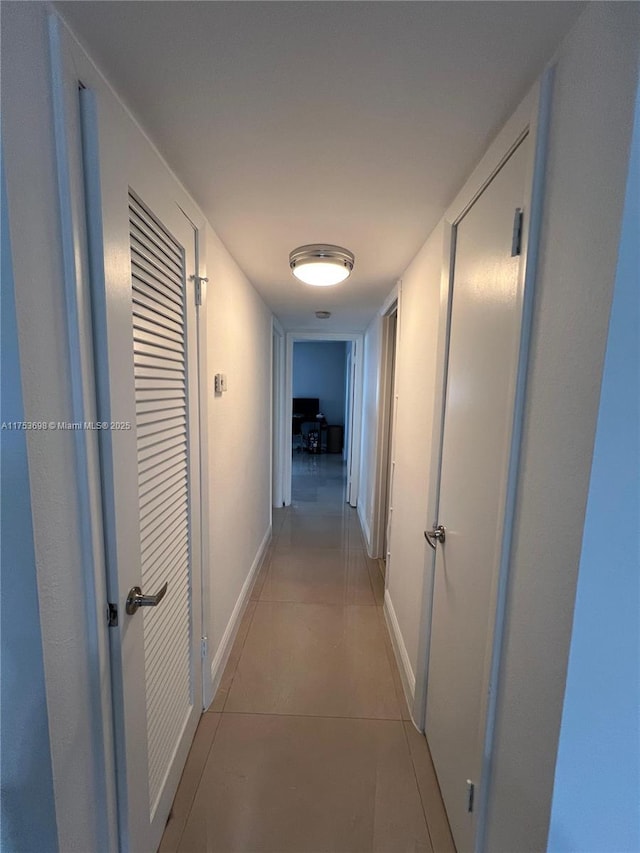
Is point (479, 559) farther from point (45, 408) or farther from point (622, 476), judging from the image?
point (45, 408)

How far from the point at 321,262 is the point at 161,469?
115 cm

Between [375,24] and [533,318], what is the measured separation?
2.14 feet

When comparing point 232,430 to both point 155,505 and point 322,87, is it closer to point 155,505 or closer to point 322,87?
point 155,505

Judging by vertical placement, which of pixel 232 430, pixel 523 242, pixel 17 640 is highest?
pixel 523 242

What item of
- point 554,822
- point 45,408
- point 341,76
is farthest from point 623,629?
point 341,76

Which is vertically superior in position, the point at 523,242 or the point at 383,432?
the point at 523,242

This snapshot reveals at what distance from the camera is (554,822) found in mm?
675

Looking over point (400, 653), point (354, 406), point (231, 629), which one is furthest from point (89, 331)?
point (354, 406)

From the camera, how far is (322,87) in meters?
0.81

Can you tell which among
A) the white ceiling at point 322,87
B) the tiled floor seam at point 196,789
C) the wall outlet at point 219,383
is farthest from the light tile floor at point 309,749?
the white ceiling at point 322,87

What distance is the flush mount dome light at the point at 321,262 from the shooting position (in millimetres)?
1629

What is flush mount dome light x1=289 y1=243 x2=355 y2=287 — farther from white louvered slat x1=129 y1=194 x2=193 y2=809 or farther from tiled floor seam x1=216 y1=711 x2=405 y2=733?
tiled floor seam x1=216 y1=711 x2=405 y2=733

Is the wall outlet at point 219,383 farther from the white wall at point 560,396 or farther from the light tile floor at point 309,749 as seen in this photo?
the light tile floor at point 309,749

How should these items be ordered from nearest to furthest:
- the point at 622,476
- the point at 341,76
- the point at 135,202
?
the point at 622,476 < the point at 341,76 < the point at 135,202
